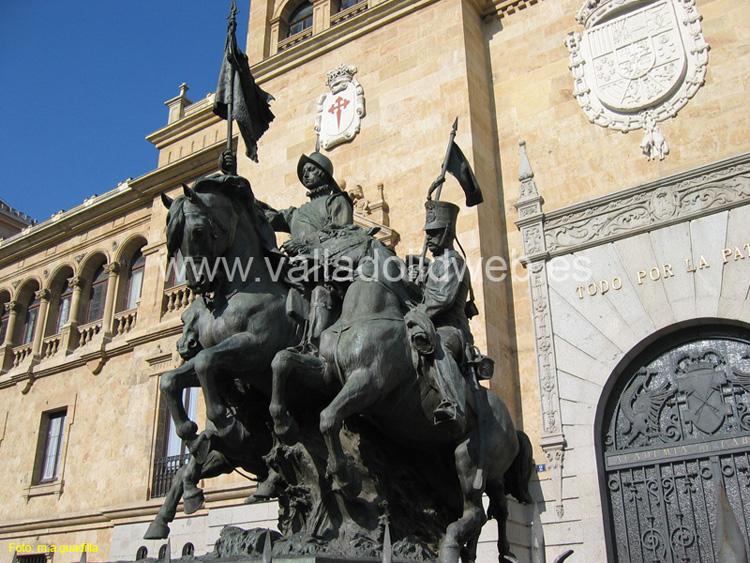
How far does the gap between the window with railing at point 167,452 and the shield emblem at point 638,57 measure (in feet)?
Result: 32.5

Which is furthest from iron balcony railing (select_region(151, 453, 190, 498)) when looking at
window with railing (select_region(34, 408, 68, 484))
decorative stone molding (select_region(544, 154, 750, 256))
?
decorative stone molding (select_region(544, 154, 750, 256))

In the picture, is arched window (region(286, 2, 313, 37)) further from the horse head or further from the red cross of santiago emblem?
the horse head

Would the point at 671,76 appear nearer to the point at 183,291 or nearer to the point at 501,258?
the point at 501,258

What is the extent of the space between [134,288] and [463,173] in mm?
15451

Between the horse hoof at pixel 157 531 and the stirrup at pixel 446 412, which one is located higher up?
the stirrup at pixel 446 412

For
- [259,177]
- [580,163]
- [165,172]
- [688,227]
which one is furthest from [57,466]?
[688,227]

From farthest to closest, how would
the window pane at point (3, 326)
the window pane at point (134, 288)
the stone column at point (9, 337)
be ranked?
the window pane at point (3, 326) → the stone column at point (9, 337) → the window pane at point (134, 288)

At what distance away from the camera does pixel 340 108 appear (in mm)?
14555

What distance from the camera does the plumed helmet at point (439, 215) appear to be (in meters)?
5.56

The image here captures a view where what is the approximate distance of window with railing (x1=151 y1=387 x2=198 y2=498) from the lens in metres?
15.4

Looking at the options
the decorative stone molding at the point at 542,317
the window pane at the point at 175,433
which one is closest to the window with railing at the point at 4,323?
the window pane at the point at 175,433

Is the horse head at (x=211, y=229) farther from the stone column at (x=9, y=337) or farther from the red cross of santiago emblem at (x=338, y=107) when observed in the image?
the stone column at (x=9, y=337)

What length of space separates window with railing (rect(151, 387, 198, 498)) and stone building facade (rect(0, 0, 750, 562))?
13cm

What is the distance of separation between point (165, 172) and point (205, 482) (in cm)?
840
